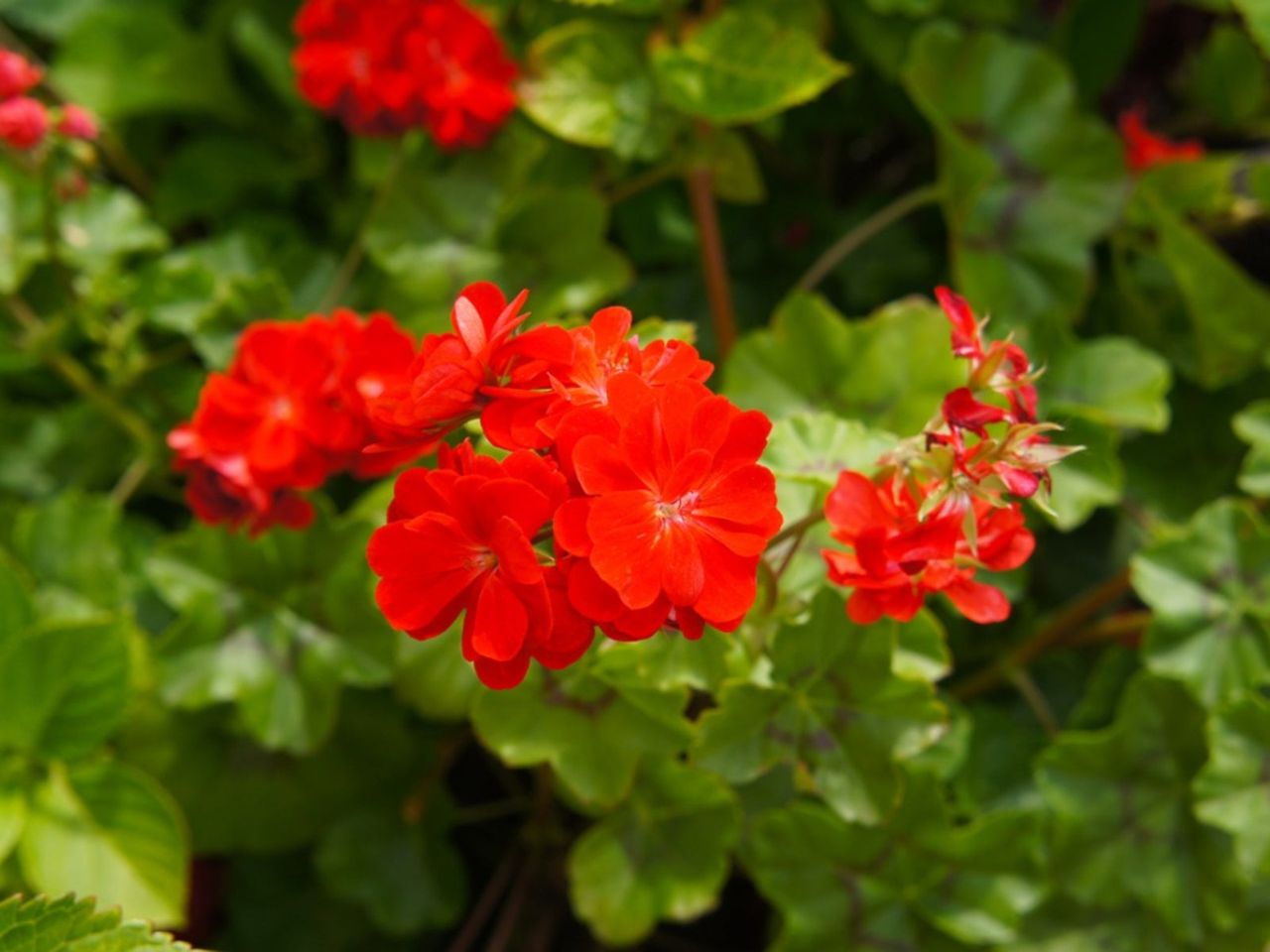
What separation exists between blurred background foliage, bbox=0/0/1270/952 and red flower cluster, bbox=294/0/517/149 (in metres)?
0.06

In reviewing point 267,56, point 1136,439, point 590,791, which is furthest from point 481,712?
point 267,56

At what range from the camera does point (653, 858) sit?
1.17 metres

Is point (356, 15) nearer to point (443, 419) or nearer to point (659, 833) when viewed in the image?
point (443, 419)

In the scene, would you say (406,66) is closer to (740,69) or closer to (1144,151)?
(740,69)

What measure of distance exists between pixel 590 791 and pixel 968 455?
0.42m

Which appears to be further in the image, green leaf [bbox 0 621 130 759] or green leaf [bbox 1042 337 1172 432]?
green leaf [bbox 1042 337 1172 432]

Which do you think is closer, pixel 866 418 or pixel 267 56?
pixel 866 418

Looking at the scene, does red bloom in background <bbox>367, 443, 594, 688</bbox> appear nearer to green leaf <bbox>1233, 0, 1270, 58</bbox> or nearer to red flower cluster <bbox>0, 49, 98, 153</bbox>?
red flower cluster <bbox>0, 49, 98, 153</bbox>

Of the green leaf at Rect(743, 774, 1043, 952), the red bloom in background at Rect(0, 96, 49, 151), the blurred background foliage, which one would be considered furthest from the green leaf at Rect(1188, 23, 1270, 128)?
the red bloom in background at Rect(0, 96, 49, 151)

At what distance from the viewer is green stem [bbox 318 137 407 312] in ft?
4.72

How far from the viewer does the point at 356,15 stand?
53.9 inches

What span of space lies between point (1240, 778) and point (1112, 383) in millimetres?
423

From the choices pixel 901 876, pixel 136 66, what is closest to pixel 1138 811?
pixel 901 876

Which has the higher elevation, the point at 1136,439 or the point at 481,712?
the point at 481,712
